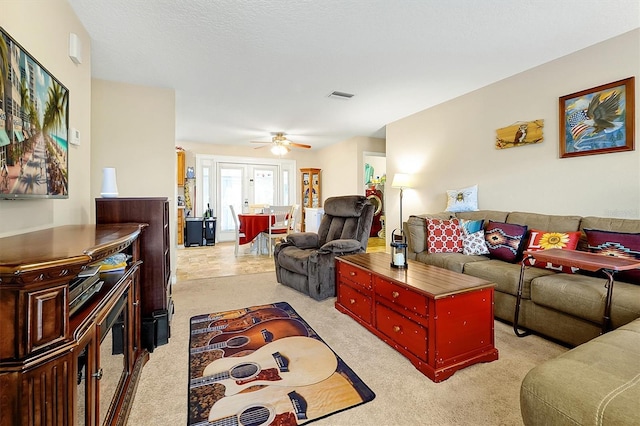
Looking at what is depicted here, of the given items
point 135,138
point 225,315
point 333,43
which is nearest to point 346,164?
point 333,43

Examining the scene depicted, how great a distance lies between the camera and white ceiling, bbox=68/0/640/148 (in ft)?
6.93

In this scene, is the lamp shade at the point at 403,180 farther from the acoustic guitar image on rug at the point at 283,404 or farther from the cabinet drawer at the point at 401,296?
the acoustic guitar image on rug at the point at 283,404

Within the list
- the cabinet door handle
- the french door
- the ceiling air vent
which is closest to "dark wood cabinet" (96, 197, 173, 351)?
the cabinet door handle

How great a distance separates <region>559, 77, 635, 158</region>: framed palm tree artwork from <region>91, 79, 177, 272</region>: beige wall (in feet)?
14.1

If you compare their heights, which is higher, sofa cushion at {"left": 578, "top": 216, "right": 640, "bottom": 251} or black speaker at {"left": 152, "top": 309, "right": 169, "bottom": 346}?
sofa cushion at {"left": 578, "top": 216, "right": 640, "bottom": 251}

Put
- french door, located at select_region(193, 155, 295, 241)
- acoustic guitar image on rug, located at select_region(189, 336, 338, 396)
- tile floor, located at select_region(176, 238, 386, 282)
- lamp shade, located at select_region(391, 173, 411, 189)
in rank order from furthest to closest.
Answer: french door, located at select_region(193, 155, 295, 241) → lamp shade, located at select_region(391, 173, 411, 189) → tile floor, located at select_region(176, 238, 386, 282) → acoustic guitar image on rug, located at select_region(189, 336, 338, 396)

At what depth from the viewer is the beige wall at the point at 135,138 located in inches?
130

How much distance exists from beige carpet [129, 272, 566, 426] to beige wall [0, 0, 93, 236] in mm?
1083

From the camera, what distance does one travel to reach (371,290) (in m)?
2.26

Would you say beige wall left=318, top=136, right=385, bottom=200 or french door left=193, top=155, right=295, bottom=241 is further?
french door left=193, top=155, right=295, bottom=241

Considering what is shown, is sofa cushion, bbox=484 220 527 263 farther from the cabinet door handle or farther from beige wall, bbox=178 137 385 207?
beige wall, bbox=178 137 385 207

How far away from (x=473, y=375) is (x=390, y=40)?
104 inches

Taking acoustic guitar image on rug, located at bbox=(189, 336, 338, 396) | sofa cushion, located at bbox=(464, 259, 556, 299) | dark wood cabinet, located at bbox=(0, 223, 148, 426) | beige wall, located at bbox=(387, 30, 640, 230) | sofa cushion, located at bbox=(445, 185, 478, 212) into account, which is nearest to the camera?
dark wood cabinet, located at bbox=(0, 223, 148, 426)

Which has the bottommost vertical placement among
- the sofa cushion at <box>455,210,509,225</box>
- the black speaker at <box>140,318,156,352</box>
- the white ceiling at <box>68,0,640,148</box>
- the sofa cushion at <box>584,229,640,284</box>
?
the black speaker at <box>140,318,156,352</box>
